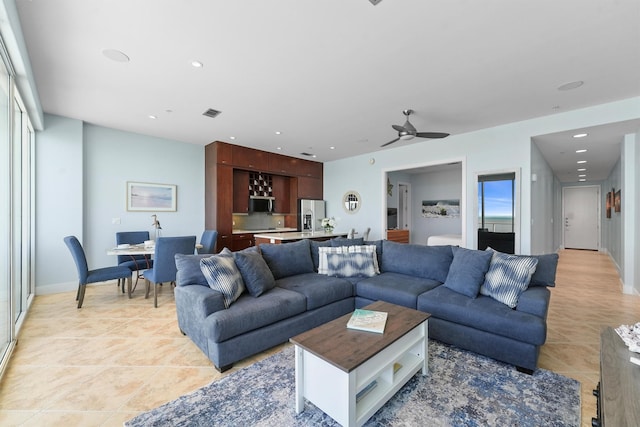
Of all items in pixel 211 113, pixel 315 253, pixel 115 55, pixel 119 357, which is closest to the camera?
pixel 119 357

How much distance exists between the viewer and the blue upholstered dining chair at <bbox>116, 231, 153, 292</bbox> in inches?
174

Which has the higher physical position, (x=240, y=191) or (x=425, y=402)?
(x=240, y=191)

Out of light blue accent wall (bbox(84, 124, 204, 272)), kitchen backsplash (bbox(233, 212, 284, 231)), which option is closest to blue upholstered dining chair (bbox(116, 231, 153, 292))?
light blue accent wall (bbox(84, 124, 204, 272))

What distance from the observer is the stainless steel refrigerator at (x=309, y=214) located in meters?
7.45

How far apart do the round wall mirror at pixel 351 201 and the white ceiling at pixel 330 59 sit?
2753 mm

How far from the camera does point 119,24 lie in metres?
2.22

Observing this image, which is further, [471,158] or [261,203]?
[261,203]

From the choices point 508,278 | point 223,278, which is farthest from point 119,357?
point 508,278

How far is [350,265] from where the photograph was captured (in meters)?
3.49

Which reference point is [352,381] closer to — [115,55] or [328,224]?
[115,55]

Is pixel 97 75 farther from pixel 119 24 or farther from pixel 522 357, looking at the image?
pixel 522 357

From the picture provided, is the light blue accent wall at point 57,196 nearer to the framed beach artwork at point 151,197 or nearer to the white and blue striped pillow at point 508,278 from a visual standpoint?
the framed beach artwork at point 151,197

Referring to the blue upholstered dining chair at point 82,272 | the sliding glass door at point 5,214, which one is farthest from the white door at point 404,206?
the sliding glass door at point 5,214

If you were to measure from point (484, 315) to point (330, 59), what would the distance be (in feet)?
9.00
